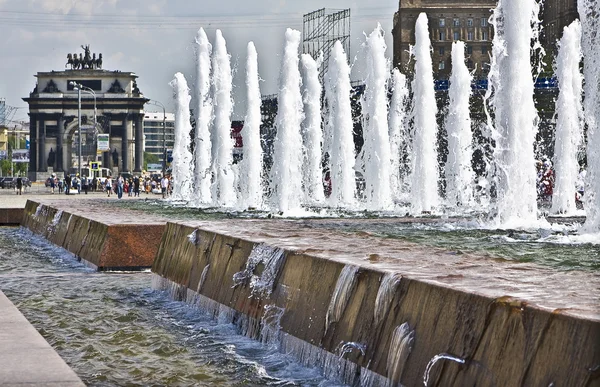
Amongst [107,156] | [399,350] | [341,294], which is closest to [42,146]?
[107,156]

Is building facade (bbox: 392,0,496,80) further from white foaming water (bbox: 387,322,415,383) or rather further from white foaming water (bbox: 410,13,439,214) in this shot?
white foaming water (bbox: 387,322,415,383)

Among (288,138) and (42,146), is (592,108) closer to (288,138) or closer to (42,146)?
(288,138)

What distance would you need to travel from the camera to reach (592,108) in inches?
608

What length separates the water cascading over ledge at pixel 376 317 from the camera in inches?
181

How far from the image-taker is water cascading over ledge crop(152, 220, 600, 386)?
459 cm

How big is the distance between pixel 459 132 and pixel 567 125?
262 inches

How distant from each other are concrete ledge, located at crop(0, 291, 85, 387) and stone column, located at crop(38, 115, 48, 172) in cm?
13271

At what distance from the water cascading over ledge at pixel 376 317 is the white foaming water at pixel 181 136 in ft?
110

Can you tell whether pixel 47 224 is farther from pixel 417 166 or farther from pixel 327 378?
pixel 327 378

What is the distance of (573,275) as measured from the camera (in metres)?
6.38

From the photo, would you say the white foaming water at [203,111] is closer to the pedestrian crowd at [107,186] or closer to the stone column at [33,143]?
the pedestrian crowd at [107,186]

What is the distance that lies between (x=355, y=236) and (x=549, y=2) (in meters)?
91.3

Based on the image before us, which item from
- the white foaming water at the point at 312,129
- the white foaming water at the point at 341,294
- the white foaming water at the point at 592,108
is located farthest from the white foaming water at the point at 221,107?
the white foaming water at the point at 341,294

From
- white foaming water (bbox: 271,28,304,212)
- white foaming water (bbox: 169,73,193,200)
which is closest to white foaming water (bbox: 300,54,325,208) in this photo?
white foaming water (bbox: 169,73,193,200)
